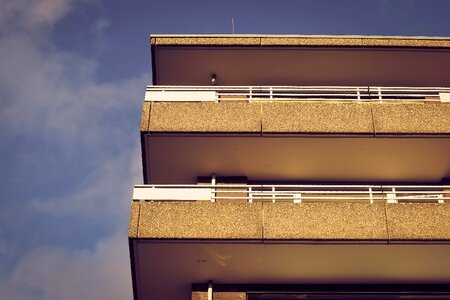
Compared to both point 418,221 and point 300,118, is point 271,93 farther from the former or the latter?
point 418,221

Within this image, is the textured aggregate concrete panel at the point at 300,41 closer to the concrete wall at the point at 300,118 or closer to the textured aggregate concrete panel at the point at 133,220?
the concrete wall at the point at 300,118

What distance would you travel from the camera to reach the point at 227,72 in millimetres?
18109

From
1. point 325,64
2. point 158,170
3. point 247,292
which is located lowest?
point 247,292

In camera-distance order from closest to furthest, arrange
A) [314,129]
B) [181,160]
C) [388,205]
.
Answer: [388,205], [314,129], [181,160]

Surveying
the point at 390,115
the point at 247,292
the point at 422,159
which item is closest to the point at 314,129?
the point at 390,115

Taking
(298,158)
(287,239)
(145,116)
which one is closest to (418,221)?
(287,239)

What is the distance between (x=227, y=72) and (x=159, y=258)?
22.8ft

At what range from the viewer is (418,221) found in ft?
41.6

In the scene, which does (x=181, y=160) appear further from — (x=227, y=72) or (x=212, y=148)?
(x=227, y=72)

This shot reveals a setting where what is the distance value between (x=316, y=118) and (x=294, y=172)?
6.03ft

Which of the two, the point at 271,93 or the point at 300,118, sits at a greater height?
the point at 271,93

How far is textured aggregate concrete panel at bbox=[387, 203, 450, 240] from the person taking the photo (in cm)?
1248

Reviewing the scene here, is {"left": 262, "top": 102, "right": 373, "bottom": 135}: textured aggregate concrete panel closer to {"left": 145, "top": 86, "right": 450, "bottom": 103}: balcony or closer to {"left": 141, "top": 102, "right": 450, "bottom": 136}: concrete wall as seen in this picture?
{"left": 141, "top": 102, "right": 450, "bottom": 136}: concrete wall

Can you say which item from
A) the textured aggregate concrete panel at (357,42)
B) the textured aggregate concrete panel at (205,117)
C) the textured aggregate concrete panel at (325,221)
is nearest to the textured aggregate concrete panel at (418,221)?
the textured aggregate concrete panel at (325,221)
